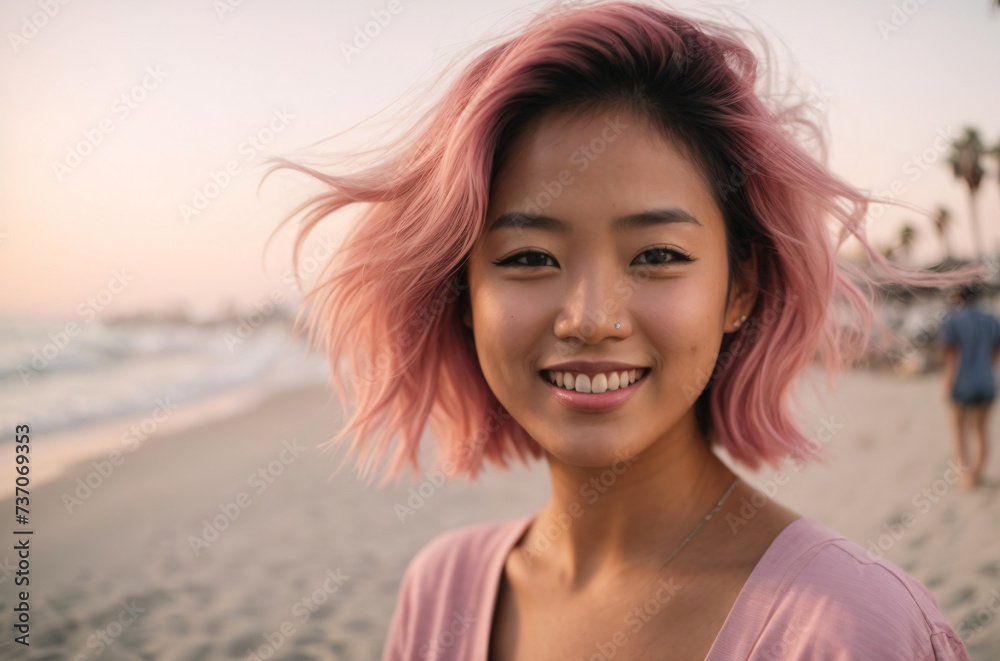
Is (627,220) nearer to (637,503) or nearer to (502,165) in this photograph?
(502,165)

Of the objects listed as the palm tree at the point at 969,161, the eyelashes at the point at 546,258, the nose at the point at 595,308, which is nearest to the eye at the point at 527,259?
the eyelashes at the point at 546,258

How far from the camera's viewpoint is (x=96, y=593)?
5.64 m

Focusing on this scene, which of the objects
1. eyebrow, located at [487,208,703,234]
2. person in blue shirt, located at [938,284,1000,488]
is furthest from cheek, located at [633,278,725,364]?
person in blue shirt, located at [938,284,1000,488]

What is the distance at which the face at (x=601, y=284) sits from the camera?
60.1 inches

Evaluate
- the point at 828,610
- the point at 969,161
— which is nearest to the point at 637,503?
the point at 828,610

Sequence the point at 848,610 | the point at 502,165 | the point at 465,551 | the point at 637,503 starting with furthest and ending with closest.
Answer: the point at 465,551, the point at 637,503, the point at 502,165, the point at 848,610

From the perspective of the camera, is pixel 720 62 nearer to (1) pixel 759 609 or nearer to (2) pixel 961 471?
A: (1) pixel 759 609

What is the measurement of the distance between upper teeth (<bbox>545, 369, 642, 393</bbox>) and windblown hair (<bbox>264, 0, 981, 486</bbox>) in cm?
42

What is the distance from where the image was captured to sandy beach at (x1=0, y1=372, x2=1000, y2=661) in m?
4.98

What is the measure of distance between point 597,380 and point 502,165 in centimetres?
57

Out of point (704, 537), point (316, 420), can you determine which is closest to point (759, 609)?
point (704, 537)

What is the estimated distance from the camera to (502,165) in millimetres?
1718

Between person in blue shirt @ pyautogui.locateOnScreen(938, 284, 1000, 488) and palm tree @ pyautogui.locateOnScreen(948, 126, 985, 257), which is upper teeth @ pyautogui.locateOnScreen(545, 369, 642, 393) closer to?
person in blue shirt @ pyautogui.locateOnScreen(938, 284, 1000, 488)

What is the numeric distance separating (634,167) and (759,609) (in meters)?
0.97
